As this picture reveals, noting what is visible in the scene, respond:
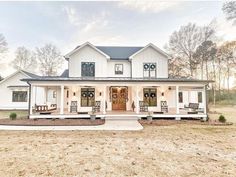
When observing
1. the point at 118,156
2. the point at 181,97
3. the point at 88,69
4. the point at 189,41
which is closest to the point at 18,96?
the point at 88,69

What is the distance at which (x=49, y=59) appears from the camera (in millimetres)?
39781

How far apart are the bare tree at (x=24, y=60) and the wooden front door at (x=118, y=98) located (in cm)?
2990

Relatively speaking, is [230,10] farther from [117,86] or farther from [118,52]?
[117,86]

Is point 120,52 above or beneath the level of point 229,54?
beneath

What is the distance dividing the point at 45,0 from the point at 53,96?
41.9 ft

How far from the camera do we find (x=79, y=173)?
4.67 metres

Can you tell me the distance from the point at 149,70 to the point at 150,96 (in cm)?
273

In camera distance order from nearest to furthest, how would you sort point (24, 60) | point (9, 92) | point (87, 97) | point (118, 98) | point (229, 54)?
point (87, 97), point (118, 98), point (9, 92), point (229, 54), point (24, 60)

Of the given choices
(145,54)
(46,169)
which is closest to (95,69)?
(145,54)

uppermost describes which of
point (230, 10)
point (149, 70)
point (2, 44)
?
point (2, 44)

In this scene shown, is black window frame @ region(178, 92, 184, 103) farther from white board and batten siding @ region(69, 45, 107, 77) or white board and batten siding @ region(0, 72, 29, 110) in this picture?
white board and batten siding @ region(0, 72, 29, 110)

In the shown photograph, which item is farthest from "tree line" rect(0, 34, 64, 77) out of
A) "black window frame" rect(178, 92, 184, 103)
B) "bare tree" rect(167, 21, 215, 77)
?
"black window frame" rect(178, 92, 184, 103)

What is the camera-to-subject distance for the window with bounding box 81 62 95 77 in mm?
18156

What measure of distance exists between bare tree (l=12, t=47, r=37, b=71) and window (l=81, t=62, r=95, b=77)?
90.9 ft
